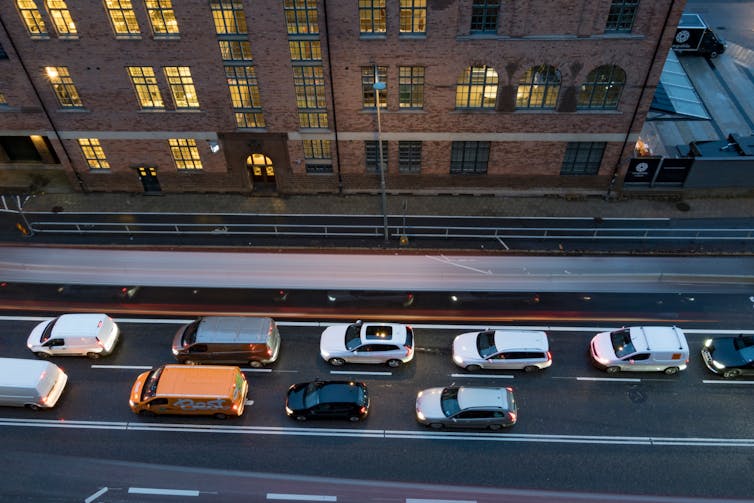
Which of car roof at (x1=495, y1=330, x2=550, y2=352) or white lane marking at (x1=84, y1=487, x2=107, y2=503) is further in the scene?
car roof at (x1=495, y1=330, x2=550, y2=352)

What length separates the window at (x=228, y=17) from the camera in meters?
30.9

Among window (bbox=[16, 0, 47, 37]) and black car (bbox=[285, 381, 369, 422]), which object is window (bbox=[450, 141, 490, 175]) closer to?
black car (bbox=[285, 381, 369, 422])

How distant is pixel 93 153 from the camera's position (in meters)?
38.0

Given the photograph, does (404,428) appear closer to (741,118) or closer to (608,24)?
(608,24)

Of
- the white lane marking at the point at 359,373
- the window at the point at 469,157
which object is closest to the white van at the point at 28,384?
the white lane marking at the point at 359,373

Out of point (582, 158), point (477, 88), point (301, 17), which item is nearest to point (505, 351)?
point (477, 88)

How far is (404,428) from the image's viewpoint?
79.7 feet

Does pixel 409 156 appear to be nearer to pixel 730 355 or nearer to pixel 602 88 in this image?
pixel 602 88

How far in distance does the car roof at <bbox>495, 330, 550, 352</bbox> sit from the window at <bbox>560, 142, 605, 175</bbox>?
51.8 feet

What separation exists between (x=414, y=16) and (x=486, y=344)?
19.6m

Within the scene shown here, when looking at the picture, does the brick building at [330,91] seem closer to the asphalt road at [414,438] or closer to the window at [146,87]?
the window at [146,87]

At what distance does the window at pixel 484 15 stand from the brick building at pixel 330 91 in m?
0.09

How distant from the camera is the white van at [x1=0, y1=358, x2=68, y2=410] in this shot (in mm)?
24234

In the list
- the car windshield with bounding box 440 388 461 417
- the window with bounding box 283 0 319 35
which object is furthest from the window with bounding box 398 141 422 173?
the car windshield with bounding box 440 388 461 417
